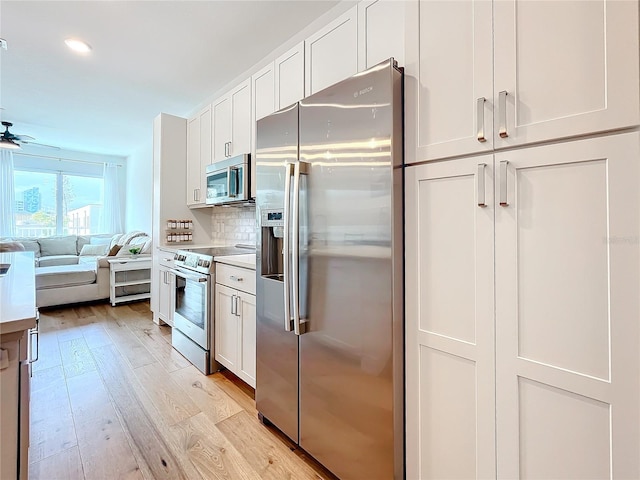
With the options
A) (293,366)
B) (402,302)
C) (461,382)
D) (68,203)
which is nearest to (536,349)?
(461,382)

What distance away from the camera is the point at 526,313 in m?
0.94

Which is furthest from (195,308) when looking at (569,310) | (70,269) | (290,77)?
(70,269)

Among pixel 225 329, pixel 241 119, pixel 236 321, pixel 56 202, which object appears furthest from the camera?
pixel 56 202

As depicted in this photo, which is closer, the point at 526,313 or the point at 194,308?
the point at 526,313

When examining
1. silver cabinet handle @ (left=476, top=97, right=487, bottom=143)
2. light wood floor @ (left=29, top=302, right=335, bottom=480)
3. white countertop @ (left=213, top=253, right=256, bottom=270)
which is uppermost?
silver cabinet handle @ (left=476, top=97, right=487, bottom=143)

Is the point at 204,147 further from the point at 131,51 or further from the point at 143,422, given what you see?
A: the point at 143,422

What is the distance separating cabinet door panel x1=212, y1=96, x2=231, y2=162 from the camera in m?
2.85

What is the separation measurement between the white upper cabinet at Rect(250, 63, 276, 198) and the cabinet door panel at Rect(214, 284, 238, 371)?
87 centimetres

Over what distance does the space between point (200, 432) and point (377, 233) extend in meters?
1.56

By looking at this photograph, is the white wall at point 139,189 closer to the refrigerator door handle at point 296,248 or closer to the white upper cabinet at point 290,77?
the white upper cabinet at point 290,77

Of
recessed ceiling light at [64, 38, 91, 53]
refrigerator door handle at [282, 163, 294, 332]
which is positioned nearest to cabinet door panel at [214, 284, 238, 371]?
refrigerator door handle at [282, 163, 294, 332]

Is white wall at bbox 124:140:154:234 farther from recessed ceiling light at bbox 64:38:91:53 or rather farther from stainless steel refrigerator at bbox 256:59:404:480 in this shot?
stainless steel refrigerator at bbox 256:59:404:480

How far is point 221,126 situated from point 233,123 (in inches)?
9.9

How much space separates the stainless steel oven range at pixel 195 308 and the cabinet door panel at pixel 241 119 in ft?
3.12
